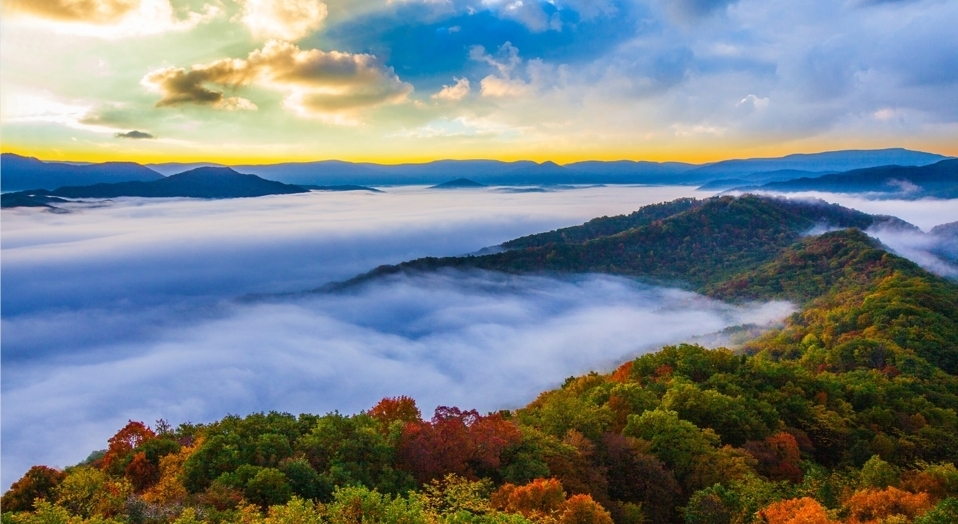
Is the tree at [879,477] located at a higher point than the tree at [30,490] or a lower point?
lower

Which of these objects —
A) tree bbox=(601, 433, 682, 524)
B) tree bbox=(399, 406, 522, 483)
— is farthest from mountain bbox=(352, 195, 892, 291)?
tree bbox=(399, 406, 522, 483)

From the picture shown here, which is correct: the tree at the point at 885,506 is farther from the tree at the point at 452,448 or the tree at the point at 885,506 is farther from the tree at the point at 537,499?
the tree at the point at 452,448

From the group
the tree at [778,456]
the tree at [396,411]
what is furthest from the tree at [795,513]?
the tree at [396,411]

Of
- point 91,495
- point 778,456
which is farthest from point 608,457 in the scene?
point 91,495

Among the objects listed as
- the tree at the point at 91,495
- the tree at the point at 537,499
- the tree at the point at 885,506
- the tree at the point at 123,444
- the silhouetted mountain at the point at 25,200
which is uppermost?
the silhouetted mountain at the point at 25,200

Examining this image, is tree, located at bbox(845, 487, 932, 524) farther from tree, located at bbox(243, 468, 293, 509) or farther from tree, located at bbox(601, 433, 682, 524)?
tree, located at bbox(243, 468, 293, 509)

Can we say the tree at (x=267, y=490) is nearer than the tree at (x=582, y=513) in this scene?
No

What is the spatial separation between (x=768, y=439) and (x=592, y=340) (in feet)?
309

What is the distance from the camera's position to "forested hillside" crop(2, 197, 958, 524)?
1805cm

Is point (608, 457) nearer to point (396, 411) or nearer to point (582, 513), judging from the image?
point (582, 513)

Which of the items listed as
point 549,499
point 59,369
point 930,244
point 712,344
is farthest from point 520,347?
point 930,244

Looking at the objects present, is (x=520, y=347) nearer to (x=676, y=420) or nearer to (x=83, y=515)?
(x=676, y=420)

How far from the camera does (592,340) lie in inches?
4983

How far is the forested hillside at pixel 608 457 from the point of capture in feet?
59.2
